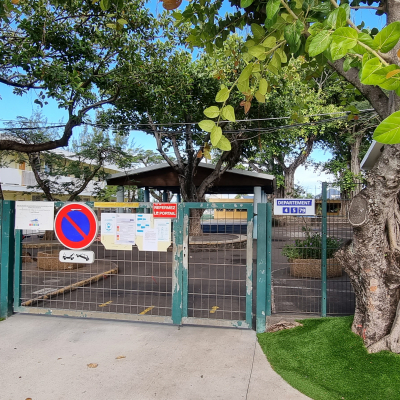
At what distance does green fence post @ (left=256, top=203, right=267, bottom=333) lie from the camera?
512 cm

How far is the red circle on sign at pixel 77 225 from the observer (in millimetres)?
5613

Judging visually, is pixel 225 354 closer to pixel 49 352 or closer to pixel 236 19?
pixel 49 352

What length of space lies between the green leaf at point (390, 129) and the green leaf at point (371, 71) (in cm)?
45

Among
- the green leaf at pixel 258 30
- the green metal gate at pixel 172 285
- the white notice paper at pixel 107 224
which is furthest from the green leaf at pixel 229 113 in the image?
the white notice paper at pixel 107 224

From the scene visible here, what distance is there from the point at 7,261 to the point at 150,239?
8.35 ft

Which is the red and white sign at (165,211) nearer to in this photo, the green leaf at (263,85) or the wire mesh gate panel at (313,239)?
the wire mesh gate panel at (313,239)

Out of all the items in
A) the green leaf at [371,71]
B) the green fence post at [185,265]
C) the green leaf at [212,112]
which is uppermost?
the green leaf at [212,112]

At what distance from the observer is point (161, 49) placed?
12172 millimetres

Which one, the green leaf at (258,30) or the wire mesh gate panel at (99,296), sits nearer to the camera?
the green leaf at (258,30)

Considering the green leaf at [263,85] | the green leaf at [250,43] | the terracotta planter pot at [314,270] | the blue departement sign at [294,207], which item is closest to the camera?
the green leaf at [263,85]

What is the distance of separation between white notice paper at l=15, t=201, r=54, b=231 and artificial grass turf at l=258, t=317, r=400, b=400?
3832mm

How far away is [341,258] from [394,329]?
977 mm

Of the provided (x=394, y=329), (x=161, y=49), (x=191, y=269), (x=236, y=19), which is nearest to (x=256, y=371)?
(x=394, y=329)

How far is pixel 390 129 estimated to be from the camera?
5.30ft
